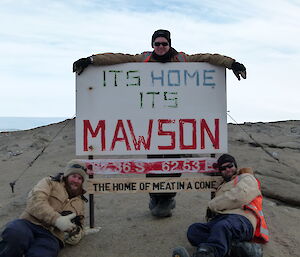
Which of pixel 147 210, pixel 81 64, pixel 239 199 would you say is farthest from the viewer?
pixel 147 210

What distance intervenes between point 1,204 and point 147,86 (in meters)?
3.67

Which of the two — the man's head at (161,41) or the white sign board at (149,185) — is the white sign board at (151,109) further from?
the white sign board at (149,185)

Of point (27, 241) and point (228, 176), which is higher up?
point (228, 176)

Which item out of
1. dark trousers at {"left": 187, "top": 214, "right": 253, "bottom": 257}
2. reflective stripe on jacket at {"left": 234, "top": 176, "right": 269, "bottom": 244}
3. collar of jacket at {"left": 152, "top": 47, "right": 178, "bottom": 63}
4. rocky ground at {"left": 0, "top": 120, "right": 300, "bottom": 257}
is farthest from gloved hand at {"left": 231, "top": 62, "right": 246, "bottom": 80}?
dark trousers at {"left": 187, "top": 214, "right": 253, "bottom": 257}

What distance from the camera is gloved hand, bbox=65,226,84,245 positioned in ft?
14.1

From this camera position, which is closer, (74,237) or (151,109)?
(74,237)

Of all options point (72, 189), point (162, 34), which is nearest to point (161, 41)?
point (162, 34)

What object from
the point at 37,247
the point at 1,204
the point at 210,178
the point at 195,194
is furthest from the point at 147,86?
the point at 1,204

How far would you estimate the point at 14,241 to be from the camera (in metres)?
3.62

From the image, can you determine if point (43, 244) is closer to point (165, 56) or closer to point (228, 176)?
point (228, 176)

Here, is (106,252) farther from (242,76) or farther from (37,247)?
(242,76)

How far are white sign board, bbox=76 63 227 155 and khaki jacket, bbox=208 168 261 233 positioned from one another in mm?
733

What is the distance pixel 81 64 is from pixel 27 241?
1.96 metres

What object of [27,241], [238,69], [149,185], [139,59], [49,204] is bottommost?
[27,241]
